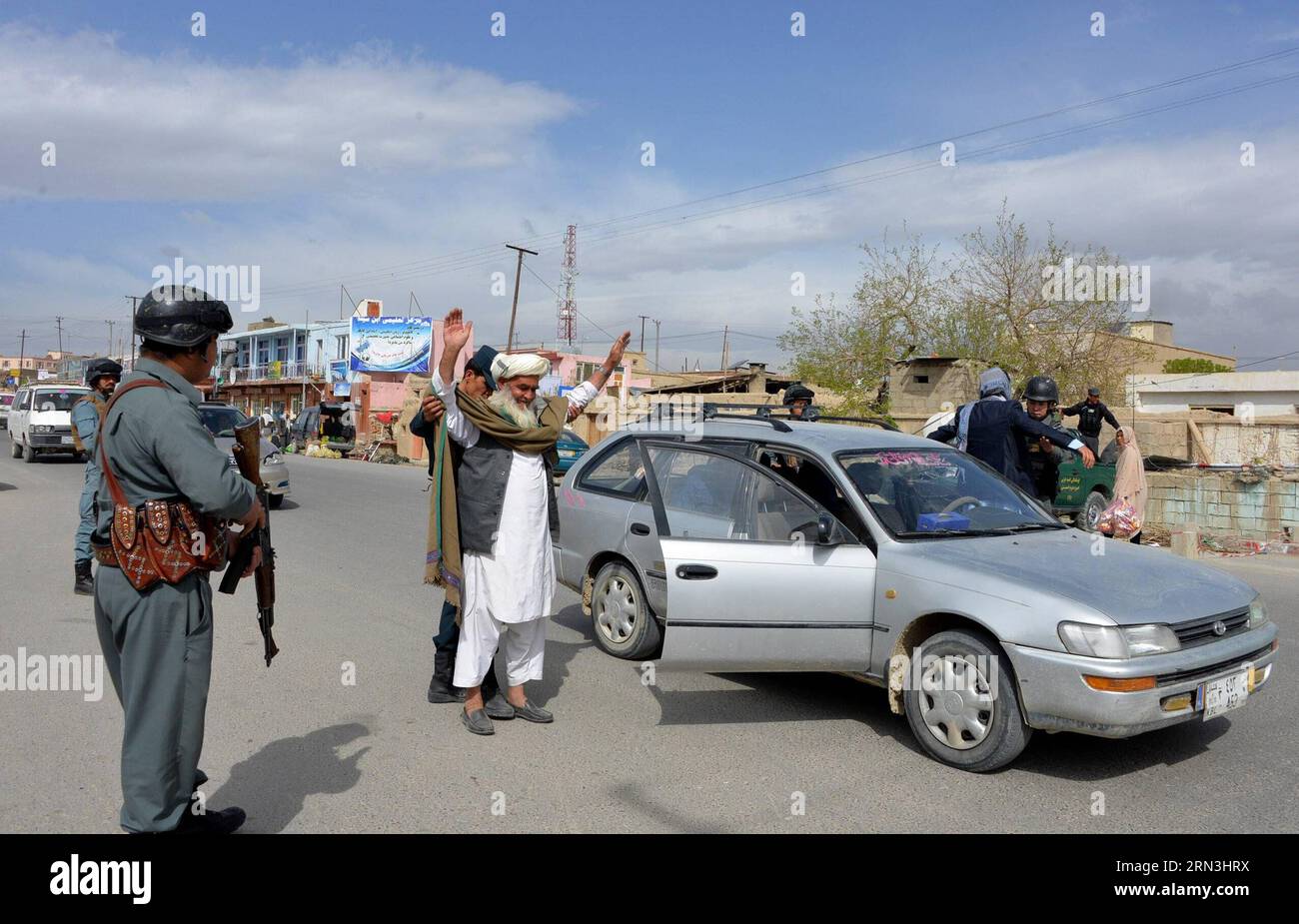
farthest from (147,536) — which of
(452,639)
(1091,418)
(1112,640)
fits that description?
(1091,418)

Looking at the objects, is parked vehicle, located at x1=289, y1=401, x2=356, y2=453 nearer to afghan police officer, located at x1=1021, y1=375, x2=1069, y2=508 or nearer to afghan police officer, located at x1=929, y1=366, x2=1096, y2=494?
afghan police officer, located at x1=1021, y1=375, x2=1069, y2=508

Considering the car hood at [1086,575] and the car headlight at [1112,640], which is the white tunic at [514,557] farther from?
the car headlight at [1112,640]

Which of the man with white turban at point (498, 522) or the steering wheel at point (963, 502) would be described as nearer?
the man with white turban at point (498, 522)

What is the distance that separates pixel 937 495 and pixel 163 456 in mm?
3823

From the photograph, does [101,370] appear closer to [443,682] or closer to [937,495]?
[443,682]

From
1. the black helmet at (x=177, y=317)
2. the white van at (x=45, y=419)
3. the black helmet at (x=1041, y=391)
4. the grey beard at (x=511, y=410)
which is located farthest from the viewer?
the white van at (x=45, y=419)

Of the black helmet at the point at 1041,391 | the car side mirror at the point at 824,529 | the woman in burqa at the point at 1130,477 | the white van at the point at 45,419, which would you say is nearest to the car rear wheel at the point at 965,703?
the car side mirror at the point at 824,529

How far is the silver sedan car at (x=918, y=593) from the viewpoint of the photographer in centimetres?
391

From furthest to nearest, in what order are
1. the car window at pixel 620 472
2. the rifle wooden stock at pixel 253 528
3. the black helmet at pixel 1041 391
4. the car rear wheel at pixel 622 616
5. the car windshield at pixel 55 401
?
the car windshield at pixel 55 401 < the black helmet at pixel 1041 391 < the car window at pixel 620 472 < the car rear wheel at pixel 622 616 < the rifle wooden stock at pixel 253 528

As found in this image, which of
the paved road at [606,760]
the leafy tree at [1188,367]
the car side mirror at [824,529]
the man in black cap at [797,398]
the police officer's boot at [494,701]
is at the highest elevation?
the leafy tree at [1188,367]

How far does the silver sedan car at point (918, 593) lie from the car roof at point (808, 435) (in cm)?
2

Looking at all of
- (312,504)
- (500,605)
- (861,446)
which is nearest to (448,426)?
(500,605)

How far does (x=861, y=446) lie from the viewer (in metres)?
5.37

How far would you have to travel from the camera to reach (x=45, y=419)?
78.1ft
